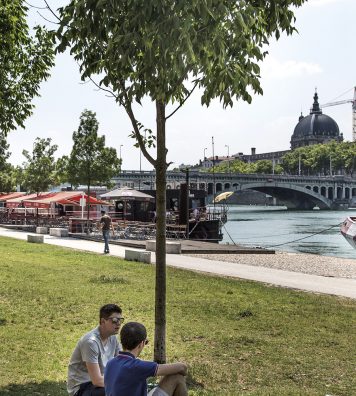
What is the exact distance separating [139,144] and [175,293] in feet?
20.4

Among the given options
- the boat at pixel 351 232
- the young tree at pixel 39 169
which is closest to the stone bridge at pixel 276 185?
the young tree at pixel 39 169

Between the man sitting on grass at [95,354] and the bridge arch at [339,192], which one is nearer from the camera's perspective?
the man sitting on grass at [95,354]

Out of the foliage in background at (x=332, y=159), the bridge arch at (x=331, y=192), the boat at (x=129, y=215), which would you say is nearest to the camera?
the boat at (x=129, y=215)

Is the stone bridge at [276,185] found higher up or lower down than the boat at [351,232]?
higher up

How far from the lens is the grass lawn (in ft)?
22.0

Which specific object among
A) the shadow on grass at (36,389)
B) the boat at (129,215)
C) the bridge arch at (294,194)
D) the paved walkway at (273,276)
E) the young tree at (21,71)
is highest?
the bridge arch at (294,194)

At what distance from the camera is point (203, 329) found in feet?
30.3

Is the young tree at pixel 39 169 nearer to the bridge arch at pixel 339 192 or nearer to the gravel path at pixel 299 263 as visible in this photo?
the gravel path at pixel 299 263

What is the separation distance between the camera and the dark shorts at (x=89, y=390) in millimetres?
4805

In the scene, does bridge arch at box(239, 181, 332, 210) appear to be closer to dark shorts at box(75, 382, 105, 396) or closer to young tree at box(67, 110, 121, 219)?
young tree at box(67, 110, 121, 219)

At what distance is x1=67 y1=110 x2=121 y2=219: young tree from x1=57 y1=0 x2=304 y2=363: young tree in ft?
106

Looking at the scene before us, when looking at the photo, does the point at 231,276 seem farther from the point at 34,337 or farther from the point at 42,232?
the point at 42,232

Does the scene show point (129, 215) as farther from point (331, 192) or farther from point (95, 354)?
point (331, 192)

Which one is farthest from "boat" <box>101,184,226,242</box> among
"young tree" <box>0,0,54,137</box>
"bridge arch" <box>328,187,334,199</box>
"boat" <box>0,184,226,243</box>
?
"bridge arch" <box>328,187,334,199</box>
